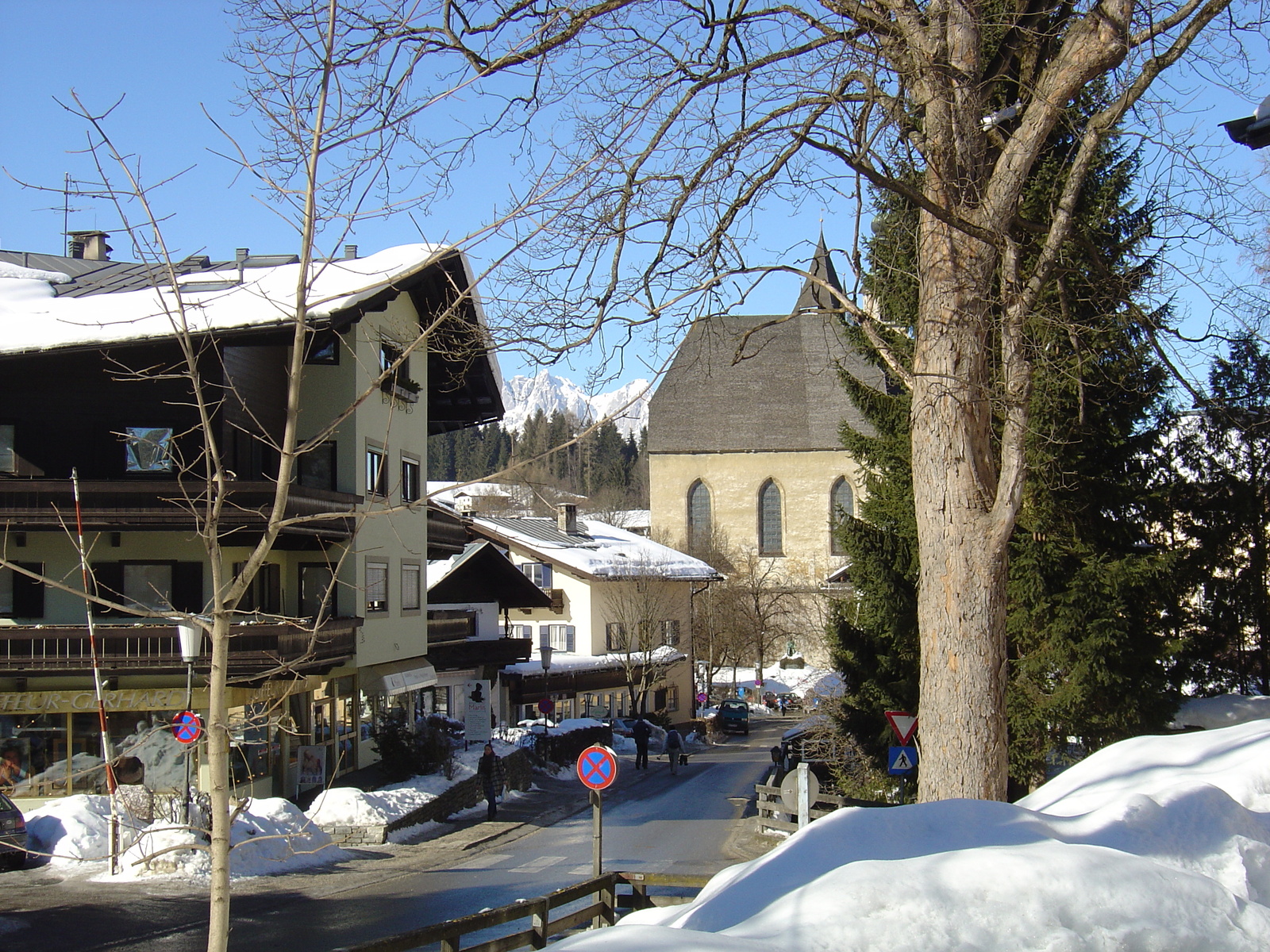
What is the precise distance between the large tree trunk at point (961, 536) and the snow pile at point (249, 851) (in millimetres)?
9711

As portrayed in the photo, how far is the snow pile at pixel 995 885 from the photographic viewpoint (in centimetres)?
397

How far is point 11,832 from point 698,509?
59.0 meters

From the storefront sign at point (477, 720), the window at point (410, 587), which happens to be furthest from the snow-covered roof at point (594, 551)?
the window at point (410, 587)

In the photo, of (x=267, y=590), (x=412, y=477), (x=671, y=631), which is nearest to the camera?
(x=267, y=590)

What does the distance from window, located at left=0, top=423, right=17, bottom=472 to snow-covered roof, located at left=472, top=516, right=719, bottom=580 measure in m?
24.2

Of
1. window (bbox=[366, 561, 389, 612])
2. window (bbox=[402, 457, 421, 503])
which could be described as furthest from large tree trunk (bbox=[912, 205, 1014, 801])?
window (bbox=[402, 457, 421, 503])

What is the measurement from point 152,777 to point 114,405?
6.81 m

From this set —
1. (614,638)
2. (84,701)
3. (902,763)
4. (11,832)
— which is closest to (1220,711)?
(902,763)

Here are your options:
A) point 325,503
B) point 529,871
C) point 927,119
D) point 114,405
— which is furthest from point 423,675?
point 927,119

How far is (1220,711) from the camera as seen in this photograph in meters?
17.5

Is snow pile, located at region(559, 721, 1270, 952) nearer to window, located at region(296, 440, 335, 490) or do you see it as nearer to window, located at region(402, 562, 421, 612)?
window, located at region(296, 440, 335, 490)

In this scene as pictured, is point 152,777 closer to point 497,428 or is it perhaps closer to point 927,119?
point 927,119

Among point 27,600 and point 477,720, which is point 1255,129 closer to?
point 27,600

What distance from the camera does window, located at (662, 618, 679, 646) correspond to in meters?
50.3
